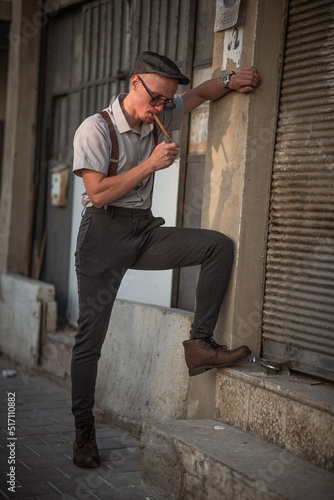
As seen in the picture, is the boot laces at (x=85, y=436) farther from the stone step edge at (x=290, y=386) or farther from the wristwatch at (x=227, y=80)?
the wristwatch at (x=227, y=80)

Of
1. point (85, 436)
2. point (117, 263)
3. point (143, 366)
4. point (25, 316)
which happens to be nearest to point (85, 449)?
point (85, 436)

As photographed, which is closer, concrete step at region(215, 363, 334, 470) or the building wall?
concrete step at region(215, 363, 334, 470)

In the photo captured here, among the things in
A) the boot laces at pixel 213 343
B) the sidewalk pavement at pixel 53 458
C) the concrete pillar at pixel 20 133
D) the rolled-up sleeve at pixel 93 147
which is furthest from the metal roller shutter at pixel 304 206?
the concrete pillar at pixel 20 133

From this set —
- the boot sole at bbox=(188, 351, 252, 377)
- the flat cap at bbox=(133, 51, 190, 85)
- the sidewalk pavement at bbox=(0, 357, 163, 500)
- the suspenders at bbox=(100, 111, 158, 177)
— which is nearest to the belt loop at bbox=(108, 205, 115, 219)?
the suspenders at bbox=(100, 111, 158, 177)

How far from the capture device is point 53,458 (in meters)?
4.09

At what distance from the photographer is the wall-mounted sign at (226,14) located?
395cm

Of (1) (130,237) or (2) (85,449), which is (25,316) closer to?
(2) (85,449)

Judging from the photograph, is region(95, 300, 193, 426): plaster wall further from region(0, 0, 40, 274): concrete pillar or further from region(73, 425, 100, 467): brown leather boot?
region(0, 0, 40, 274): concrete pillar

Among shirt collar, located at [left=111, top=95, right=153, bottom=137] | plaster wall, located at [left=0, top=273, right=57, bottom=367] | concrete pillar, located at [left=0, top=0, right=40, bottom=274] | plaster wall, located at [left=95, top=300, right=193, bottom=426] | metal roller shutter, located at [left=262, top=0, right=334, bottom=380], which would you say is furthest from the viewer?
concrete pillar, located at [left=0, top=0, right=40, bottom=274]

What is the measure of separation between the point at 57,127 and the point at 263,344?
4.01m

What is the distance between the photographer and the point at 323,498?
9.04ft

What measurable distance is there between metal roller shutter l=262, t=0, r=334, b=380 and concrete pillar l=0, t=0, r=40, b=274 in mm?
4047

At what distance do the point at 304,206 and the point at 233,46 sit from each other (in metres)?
1.07

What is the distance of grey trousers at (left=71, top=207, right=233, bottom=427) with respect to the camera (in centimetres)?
387
